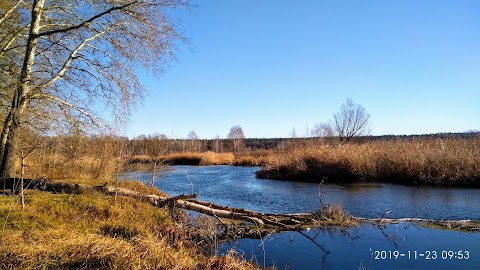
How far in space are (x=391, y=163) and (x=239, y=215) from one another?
1736 centimetres

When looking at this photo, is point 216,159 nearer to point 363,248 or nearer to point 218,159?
point 218,159

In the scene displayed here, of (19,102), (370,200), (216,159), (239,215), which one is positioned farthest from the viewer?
(216,159)

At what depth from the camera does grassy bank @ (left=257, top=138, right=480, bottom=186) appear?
69.4 ft

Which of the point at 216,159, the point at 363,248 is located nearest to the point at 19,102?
the point at 363,248

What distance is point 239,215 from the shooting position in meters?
11.0

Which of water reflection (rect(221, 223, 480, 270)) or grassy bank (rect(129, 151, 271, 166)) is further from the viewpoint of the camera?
grassy bank (rect(129, 151, 271, 166))

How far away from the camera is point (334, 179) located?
26656 mm

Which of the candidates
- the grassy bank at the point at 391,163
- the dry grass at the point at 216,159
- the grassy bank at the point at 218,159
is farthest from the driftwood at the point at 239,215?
the dry grass at the point at 216,159

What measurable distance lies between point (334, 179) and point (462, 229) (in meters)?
16.0

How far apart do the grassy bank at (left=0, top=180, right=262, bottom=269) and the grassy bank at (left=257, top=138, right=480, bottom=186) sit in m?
11.0

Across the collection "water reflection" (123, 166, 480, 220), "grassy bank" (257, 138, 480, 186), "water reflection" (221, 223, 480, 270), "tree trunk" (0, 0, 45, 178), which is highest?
"tree trunk" (0, 0, 45, 178)

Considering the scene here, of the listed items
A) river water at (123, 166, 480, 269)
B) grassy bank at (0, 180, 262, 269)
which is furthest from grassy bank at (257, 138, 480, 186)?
grassy bank at (0, 180, 262, 269)

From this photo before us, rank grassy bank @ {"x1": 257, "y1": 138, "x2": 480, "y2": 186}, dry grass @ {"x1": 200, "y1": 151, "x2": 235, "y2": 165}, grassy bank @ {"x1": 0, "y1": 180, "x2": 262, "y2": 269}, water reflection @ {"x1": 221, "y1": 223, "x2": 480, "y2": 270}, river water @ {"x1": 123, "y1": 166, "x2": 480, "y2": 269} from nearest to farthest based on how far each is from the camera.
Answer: grassy bank @ {"x1": 0, "y1": 180, "x2": 262, "y2": 269}
water reflection @ {"x1": 221, "y1": 223, "x2": 480, "y2": 270}
river water @ {"x1": 123, "y1": 166, "x2": 480, "y2": 269}
grassy bank @ {"x1": 257, "y1": 138, "x2": 480, "y2": 186}
dry grass @ {"x1": 200, "y1": 151, "x2": 235, "y2": 165}

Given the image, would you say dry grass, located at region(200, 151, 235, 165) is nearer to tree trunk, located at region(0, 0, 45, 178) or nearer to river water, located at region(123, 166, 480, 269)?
river water, located at region(123, 166, 480, 269)
